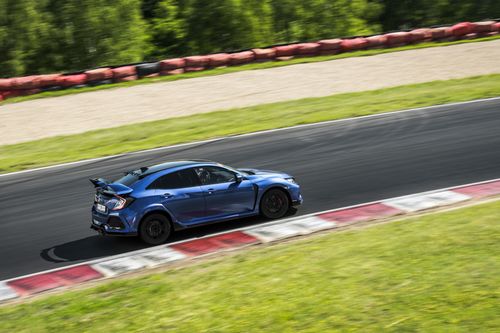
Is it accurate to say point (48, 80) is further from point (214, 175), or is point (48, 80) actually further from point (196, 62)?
point (214, 175)

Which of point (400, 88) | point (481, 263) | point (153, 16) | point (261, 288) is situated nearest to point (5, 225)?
point (261, 288)

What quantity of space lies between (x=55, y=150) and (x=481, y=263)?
1371 centimetres

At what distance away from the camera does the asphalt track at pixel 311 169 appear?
42.2 ft

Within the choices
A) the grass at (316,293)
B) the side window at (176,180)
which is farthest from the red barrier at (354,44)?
the grass at (316,293)

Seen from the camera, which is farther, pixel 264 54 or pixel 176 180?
A: pixel 264 54

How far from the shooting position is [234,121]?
2236 cm

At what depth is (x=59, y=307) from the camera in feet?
31.2

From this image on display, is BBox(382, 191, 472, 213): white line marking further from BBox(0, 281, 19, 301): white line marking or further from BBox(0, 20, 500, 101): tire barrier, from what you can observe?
BBox(0, 20, 500, 101): tire barrier

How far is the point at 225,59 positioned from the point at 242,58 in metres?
0.74

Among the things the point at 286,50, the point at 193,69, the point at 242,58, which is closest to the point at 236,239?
the point at 193,69

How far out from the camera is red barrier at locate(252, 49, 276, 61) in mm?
30672

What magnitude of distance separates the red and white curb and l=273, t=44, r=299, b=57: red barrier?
17340 millimetres

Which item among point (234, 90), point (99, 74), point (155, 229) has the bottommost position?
point (155, 229)

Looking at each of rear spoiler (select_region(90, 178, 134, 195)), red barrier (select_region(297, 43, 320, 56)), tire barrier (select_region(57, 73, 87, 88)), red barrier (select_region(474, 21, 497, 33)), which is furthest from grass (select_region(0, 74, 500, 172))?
red barrier (select_region(474, 21, 497, 33))
